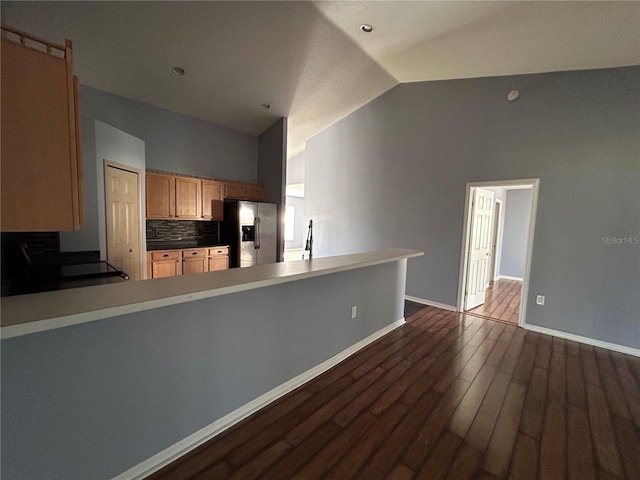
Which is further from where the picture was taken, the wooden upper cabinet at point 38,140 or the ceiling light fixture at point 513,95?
the ceiling light fixture at point 513,95

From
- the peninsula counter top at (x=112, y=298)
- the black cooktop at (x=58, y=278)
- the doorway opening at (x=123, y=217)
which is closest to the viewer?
the peninsula counter top at (x=112, y=298)

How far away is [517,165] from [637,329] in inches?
88.9

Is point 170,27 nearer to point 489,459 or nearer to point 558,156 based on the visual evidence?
point 489,459

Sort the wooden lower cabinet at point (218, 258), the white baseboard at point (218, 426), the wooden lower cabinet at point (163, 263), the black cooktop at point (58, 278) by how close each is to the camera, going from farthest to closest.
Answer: the wooden lower cabinet at point (218, 258)
the wooden lower cabinet at point (163, 263)
the black cooktop at point (58, 278)
the white baseboard at point (218, 426)

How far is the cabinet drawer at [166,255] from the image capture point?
4.23m

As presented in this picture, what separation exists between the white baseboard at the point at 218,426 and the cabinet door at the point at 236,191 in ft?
12.0

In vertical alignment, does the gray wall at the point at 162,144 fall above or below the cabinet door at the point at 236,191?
above

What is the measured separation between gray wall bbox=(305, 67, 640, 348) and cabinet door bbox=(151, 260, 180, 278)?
11.2ft

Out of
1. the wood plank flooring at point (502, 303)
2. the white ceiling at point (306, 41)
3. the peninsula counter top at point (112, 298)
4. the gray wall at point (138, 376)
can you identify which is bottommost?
the wood plank flooring at point (502, 303)

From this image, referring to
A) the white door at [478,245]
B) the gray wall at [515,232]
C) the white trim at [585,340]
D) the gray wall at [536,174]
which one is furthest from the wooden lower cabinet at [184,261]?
the gray wall at [515,232]

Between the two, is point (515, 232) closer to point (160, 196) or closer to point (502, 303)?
point (502, 303)

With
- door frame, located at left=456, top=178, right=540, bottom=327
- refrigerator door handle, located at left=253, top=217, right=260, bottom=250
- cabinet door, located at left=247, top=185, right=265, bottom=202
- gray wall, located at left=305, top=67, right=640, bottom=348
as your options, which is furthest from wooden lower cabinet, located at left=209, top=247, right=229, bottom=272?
door frame, located at left=456, top=178, right=540, bottom=327

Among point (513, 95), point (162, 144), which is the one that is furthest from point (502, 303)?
point (162, 144)

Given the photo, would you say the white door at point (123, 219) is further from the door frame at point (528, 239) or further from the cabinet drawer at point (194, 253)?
the door frame at point (528, 239)
